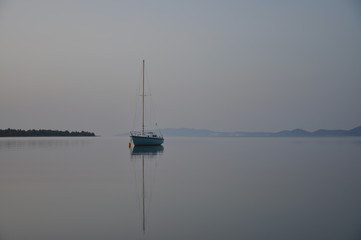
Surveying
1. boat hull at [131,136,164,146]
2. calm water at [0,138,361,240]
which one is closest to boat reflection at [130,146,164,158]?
boat hull at [131,136,164,146]

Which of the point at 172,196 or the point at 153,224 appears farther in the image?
the point at 172,196

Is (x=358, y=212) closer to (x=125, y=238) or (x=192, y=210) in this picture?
(x=192, y=210)

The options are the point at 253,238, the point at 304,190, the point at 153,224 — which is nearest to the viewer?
the point at 253,238

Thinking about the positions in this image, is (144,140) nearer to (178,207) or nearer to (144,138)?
(144,138)

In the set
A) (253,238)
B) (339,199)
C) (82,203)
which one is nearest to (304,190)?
(339,199)

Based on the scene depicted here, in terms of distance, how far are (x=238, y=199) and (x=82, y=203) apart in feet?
15.7

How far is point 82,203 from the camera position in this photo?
11102mm

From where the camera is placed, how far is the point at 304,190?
13.8m

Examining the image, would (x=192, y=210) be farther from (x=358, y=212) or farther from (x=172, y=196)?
(x=358, y=212)

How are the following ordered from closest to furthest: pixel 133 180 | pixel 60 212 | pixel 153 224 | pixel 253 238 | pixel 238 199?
pixel 253 238 → pixel 153 224 → pixel 60 212 → pixel 238 199 → pixel 133 180

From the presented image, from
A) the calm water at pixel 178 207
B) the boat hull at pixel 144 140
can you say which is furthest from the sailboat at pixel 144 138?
the calm water at pixel 178 207

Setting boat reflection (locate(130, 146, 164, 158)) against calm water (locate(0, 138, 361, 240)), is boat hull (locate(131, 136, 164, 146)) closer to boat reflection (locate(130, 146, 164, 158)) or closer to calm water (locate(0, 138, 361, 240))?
boat reflection (locate(130, 146, 164, 158))

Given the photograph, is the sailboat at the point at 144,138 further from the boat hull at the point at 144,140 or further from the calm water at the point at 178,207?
the calm water at the point at 178,207

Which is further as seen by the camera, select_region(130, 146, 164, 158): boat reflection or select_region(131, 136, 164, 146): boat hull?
select_region(131, 136, 164, 146): boat hull
